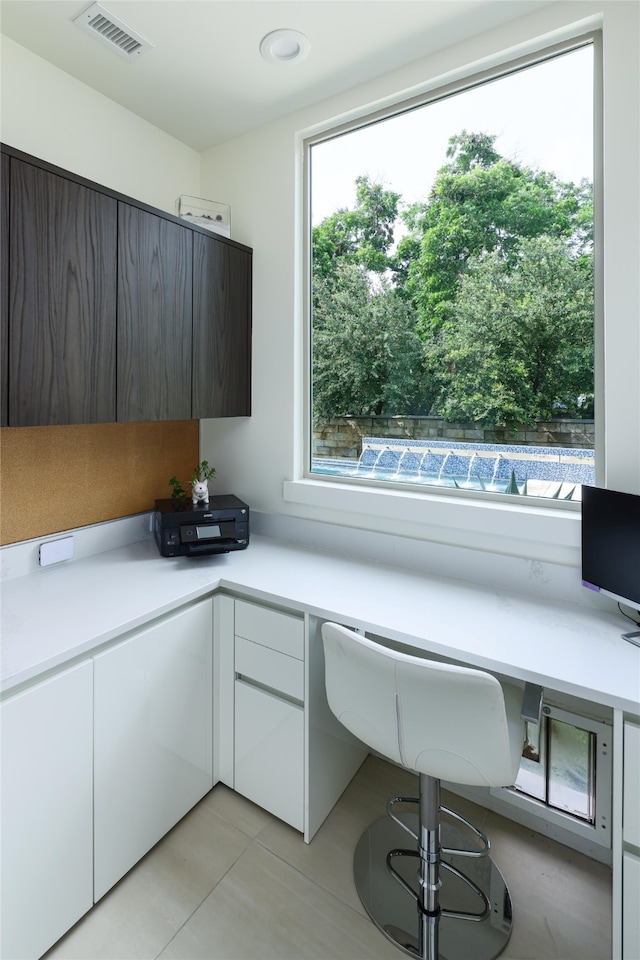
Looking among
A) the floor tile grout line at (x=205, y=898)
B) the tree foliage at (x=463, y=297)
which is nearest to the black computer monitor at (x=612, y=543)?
the tree foliage at (x=463, y=297)

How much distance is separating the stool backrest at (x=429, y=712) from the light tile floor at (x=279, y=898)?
1.90ft

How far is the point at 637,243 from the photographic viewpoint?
4.73ft

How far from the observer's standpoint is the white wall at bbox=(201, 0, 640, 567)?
1.46m

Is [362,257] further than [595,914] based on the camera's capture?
Yes

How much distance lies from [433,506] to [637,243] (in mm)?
1031

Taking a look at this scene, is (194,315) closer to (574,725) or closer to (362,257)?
(362,257)

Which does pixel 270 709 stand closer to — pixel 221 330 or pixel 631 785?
pixel 631 785

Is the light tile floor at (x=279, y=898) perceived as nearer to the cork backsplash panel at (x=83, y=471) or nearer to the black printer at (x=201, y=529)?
the black printer at (x=201, y=529)

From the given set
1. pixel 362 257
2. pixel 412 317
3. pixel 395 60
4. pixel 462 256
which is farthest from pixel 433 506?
pixel 395 60

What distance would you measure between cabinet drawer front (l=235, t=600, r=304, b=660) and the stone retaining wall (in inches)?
31.9

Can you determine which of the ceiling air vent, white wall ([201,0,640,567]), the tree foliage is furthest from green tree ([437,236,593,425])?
the ceiling air vent

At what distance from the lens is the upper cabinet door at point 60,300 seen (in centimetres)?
143

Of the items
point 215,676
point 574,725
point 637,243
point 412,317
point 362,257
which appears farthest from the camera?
point 362,257

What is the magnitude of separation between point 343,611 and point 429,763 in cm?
46
